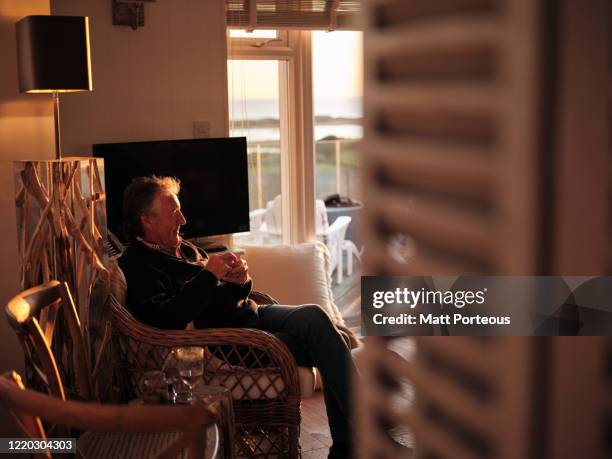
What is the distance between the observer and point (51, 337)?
240 centimetres

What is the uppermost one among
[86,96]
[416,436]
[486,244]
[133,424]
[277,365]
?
[86,96]

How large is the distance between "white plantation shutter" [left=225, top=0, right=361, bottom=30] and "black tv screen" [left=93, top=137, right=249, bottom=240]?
0.69 m

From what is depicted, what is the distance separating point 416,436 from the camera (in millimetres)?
514

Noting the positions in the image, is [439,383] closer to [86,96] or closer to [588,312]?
[588,312]

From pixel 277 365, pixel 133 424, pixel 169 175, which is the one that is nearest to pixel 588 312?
pixel 133 424

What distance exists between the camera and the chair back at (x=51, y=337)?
200 cm

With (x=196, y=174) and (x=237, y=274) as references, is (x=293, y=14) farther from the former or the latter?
(x=237, y=274)

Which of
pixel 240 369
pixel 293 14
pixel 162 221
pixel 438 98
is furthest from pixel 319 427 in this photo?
pixel 438 98

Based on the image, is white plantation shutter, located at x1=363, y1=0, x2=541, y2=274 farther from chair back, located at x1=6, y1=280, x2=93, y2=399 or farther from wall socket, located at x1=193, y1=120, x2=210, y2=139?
wall socket, located at x1=193, y1=120, x2=210, y2=139

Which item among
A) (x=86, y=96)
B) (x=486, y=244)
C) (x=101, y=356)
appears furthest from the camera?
(x=86, y=96)

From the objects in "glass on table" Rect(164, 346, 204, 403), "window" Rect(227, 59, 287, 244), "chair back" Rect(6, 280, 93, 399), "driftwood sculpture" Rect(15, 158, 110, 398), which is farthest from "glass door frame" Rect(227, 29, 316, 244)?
"glass on table" Rect(164, 346, 204, 403)

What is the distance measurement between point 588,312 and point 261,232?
425cm

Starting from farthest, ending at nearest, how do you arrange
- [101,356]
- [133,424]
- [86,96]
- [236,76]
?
1. [236,76]
2. [86,96]
3. [101,356]
4. [133,424]

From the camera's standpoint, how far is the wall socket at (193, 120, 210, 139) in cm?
423
